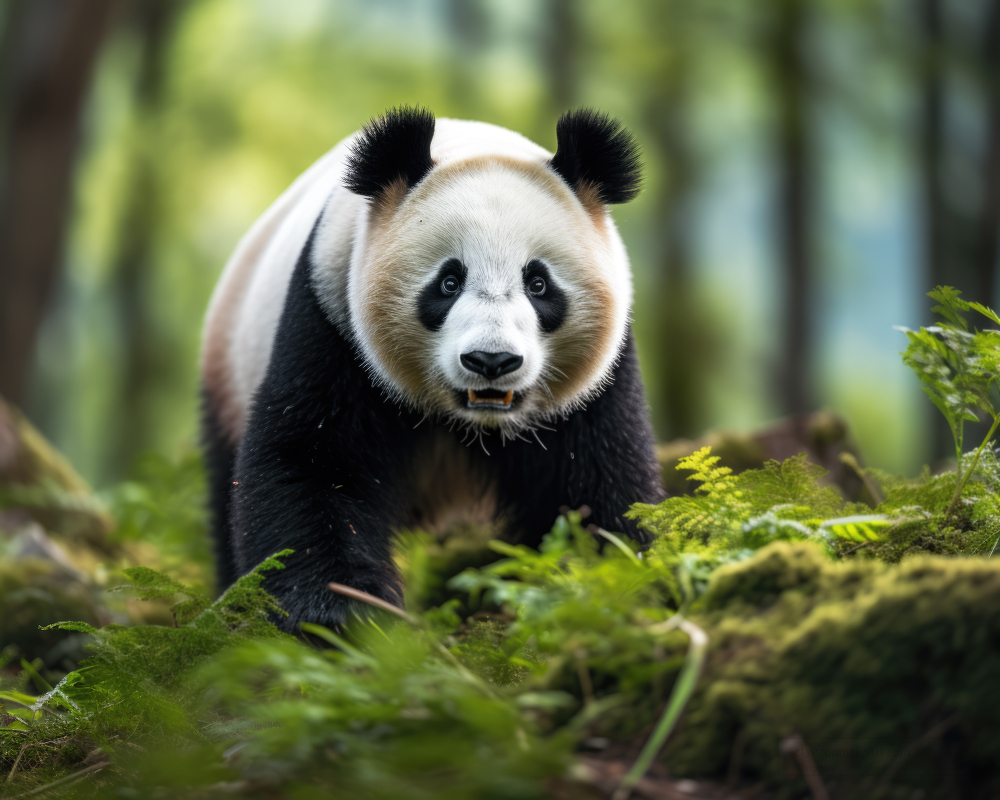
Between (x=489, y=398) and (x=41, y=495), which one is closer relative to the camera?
(x=489, y=398)

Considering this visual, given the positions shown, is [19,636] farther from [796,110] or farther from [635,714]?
[796,110]

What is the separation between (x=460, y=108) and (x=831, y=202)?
6.09 m

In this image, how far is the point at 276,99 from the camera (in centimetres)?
1458

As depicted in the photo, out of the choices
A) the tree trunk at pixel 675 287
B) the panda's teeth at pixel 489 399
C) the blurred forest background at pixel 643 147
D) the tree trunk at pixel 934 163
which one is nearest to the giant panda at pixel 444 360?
the panda's teeth at pixel 489 399

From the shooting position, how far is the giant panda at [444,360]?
9.99 ft

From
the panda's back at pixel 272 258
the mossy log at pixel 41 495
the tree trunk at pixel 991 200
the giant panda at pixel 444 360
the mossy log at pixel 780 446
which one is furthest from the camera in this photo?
the tree trunk at pixel 991 200

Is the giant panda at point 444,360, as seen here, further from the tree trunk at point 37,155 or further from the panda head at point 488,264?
the tree trunk at point 37,155

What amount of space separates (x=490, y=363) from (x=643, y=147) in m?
11.6

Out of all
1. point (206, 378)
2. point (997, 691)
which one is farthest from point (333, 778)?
point (206, 378)

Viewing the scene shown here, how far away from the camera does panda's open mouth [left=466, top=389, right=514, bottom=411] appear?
10.3ft

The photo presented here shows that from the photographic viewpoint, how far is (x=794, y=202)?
1182 centimetres

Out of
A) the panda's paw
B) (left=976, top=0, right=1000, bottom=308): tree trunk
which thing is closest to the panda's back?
the panda's paw

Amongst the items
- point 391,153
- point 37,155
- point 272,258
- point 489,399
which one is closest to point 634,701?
point 489,399

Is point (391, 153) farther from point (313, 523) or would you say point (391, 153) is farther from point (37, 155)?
point (37, 155)
